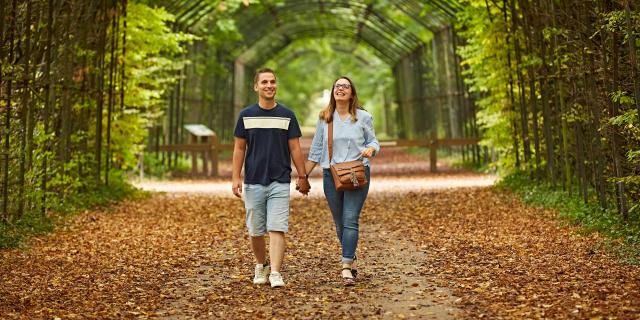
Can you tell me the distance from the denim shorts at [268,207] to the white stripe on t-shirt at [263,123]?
1.44ft

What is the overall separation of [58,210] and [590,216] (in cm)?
651

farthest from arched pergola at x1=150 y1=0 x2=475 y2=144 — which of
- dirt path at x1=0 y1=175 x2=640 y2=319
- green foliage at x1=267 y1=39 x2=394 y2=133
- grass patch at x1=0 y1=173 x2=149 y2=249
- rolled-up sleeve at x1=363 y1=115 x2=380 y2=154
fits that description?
rolled-up sleeve at x1=363 y1=115 x2=380 y2=154

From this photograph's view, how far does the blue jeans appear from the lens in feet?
25.9

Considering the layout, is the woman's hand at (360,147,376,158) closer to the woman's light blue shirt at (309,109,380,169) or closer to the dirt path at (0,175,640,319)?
the woman's light blue shirt at (309,109,380,169)

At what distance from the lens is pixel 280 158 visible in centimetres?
773

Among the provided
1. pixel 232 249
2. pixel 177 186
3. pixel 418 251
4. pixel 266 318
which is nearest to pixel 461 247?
pixel 418 251

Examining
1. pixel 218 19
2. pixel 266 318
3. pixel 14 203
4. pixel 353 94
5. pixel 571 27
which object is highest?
pixel 218 19

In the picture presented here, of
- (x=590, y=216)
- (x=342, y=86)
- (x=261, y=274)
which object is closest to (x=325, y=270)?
(x=261, y=274)

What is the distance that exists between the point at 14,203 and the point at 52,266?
2267mm

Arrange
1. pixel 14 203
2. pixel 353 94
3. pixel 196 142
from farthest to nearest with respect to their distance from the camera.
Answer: pixel 196 142, pixel 14 203, pixel 353 94

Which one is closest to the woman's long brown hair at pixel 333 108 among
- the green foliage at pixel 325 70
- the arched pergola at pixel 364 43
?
the arched pergola at pixel 364 43

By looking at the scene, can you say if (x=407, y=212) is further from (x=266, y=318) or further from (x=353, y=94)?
(x=266, y=318)

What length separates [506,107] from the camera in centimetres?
1691

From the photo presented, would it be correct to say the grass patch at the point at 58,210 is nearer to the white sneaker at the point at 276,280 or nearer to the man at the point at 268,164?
the man at the point at 268,164
